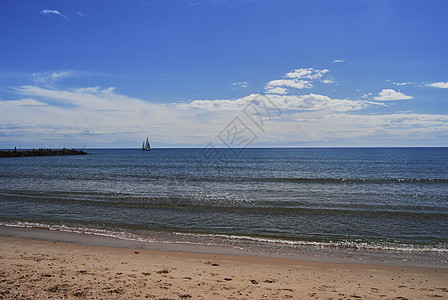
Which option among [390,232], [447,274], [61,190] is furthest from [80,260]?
[61,190]

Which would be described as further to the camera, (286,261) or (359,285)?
(286,261)

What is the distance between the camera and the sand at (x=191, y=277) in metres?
5.61

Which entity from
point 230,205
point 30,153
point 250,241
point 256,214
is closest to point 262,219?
point 256,214

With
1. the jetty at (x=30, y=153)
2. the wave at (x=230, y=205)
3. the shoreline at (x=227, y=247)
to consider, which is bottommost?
the shoreline at (x=227, y=247)

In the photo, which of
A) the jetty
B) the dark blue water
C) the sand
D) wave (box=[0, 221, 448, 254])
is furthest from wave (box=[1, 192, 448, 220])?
the jetty

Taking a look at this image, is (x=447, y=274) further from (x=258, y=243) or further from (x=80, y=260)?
(x=80, y=260)

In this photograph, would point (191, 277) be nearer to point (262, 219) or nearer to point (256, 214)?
point (262, 219)

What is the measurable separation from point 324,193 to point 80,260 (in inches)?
697

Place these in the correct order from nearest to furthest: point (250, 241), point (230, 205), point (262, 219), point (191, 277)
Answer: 1. point (191, 277)
2. point (250, 241)
3. point (262, 219)
4. point (230, 205)

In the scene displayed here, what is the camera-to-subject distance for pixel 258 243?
33.4 feet

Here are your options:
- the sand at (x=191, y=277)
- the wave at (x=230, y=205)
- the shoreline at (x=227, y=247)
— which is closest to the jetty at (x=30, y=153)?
the wave at (x=230, y=205)

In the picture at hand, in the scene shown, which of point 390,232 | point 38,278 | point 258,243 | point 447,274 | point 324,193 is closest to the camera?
point 38,278

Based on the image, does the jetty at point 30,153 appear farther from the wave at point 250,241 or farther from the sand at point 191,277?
the sand at point 191,277

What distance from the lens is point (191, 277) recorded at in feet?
21.7
